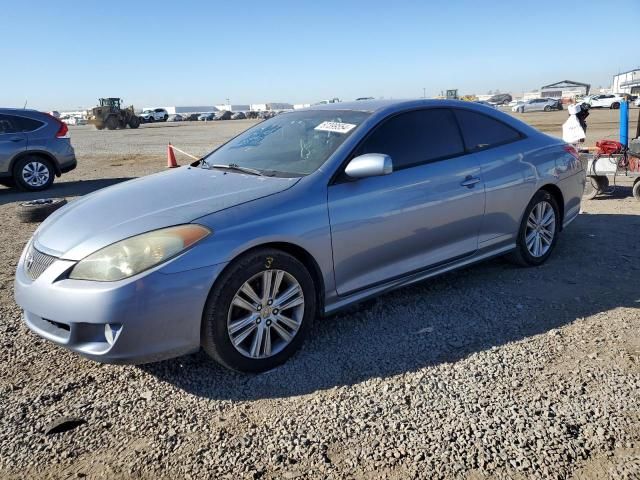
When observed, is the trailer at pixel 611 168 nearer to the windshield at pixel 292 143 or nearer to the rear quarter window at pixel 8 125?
the windshield at pixel 292 143

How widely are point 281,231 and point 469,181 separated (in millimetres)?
1823

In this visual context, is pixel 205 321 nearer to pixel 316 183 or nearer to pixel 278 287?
pixel 278 287

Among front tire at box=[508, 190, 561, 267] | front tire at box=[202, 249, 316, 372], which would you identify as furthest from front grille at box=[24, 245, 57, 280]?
front tire at box=[508, 190, 561, 267]

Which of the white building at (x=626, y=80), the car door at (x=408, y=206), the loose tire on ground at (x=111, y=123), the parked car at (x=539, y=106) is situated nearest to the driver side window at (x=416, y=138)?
the car door at (x=408, y=206)

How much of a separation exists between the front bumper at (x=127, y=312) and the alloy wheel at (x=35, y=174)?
29.7 feet

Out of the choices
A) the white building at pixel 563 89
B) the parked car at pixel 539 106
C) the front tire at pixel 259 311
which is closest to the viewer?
the front tire at pixel 259 311

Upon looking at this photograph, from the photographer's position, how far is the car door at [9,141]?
1041 cm

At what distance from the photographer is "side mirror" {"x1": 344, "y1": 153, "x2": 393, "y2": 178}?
343 cm

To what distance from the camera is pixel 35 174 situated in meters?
10.9

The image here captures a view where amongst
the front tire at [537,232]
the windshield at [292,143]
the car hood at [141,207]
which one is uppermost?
the windshield at [292,143]

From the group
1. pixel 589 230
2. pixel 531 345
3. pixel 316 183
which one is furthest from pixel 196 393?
pixel 589 230

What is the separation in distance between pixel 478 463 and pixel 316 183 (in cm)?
187

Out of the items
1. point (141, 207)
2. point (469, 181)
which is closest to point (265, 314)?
point (141, 207)

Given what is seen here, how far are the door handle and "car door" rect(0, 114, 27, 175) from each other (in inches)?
377
